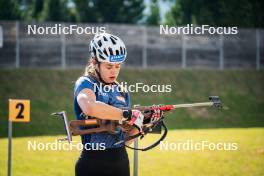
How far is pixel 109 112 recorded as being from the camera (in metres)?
4.38

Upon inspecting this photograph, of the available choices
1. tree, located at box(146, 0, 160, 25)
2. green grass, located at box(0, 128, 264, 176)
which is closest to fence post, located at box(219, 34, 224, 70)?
tree, located at box(146, 0, 160, 25)

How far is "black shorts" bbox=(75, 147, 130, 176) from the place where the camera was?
449 cm

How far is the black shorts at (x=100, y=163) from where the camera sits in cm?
449

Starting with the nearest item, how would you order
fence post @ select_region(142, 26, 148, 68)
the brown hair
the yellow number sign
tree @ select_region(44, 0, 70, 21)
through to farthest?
the brown hair < the yellow number sign < fence post @ select_region(142, 26, 148, 68) < tree @ select_region(44, 0, 70, 21)

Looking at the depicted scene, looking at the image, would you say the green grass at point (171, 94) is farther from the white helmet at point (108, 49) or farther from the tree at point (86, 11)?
the white helmet at point (108, 49)

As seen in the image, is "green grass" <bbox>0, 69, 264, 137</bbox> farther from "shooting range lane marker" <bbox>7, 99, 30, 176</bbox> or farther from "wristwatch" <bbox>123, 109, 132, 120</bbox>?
"wristwatch" <bbox>123, 109, 132, 120</bbox>

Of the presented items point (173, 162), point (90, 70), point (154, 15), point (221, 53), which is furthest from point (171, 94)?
point (90, 70)

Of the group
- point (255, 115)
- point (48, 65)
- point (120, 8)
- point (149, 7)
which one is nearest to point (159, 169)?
point (255, 115)

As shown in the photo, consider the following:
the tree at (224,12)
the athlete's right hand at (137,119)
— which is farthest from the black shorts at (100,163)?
the tree at (224,12)

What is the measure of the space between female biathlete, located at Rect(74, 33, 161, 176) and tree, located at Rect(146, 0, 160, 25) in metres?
36.5

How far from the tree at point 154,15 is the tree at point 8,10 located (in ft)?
36.2

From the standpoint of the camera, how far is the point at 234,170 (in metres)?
10.7

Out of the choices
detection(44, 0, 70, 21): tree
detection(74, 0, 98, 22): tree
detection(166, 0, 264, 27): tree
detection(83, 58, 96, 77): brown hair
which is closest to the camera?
detection(83, 58, 96, 77): brown hair

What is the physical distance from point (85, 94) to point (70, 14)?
1444 inches
